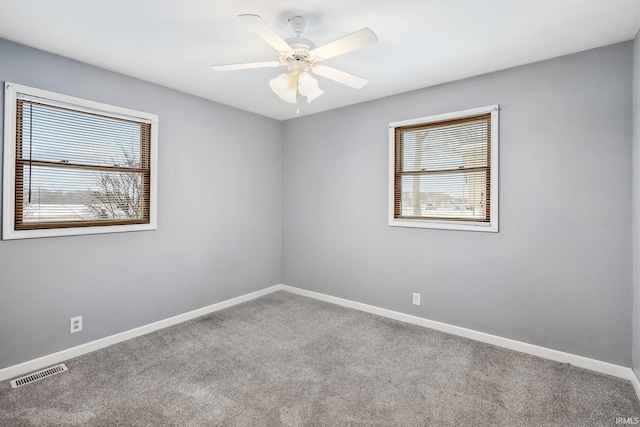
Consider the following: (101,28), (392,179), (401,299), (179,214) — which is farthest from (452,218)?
(101,28)

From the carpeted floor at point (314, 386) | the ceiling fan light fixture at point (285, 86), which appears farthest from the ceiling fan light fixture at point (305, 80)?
the carpeted floor at point (314, 386)

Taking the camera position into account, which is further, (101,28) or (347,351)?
(347,351)

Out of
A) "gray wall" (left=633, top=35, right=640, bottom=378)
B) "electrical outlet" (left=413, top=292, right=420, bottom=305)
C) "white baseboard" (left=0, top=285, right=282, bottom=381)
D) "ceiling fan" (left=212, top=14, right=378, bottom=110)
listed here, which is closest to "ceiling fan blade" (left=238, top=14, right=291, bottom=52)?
"ceiling fan" (left=212, top=14, right=378, bottom=110)

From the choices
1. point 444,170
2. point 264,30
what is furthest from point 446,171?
point 264,30

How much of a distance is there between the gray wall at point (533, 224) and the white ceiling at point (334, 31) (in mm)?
285

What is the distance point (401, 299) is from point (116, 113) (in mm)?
3357

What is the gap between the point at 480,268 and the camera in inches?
118

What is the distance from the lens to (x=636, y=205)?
2.24 metres

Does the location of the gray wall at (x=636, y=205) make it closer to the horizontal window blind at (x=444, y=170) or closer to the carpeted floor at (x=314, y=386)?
the carpeted floor at (x=314, y=386)

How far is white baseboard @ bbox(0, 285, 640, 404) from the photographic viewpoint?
239 centimetres

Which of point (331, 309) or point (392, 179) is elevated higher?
point (392, 179)

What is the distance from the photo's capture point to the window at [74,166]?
2.40m

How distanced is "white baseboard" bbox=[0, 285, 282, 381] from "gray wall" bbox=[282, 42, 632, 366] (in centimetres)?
170

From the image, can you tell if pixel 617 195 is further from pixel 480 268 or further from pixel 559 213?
pixel 480 268
